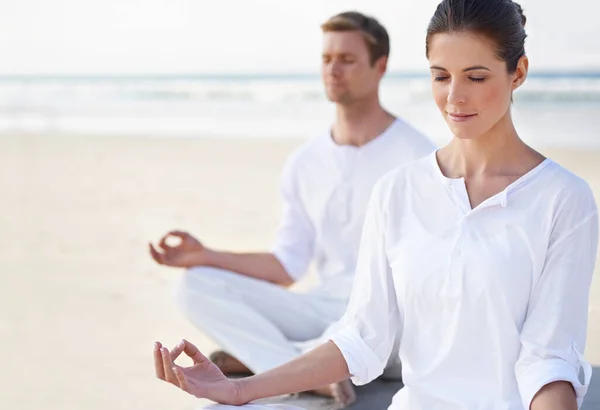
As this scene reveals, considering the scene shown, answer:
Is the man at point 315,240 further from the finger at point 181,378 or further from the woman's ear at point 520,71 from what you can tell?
the woman's ear at point 520,71

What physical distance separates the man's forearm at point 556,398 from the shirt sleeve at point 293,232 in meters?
2.39

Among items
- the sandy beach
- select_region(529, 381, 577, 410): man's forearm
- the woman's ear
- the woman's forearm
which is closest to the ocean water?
the sandy beach

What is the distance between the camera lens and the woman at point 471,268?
2.14 meters

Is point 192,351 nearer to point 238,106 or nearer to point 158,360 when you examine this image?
point 158,360

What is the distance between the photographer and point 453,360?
2.25 meters

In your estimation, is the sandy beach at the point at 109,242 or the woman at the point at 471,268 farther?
the sandy beach at the point at 109,242

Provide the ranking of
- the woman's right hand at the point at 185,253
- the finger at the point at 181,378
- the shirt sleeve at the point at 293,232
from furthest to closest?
the shirt sleeve at the point at 293,232, the woman's right hand at the point at 185,253, the finger at the point at 181,378

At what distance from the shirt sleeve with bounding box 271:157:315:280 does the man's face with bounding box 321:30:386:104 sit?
1.20ft

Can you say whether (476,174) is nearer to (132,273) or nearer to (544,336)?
(544,336)

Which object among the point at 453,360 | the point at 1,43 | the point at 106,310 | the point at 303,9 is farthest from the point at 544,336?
the point at 1,43

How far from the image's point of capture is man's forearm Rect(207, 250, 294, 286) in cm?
424

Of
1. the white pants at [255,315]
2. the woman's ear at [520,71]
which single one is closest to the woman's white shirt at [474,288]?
the woman's ear at [520,71]

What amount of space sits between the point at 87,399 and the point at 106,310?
4.61 ft

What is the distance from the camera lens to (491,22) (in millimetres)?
2215
